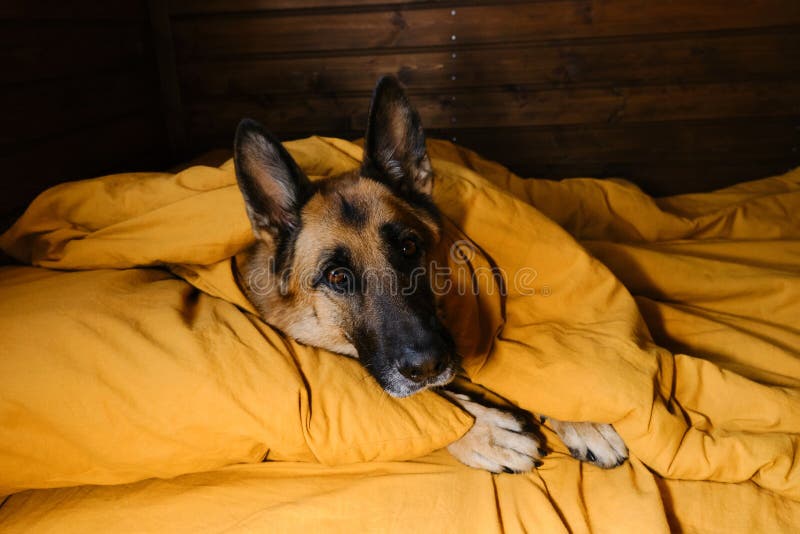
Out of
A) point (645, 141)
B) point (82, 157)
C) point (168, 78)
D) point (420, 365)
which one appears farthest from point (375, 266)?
point (645, 141)

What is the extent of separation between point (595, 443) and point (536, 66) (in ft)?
8.33

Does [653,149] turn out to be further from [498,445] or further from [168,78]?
[168,78]

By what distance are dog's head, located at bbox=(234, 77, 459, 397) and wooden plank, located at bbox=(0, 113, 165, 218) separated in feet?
3.50

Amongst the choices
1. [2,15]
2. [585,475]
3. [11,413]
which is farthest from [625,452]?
[2,15]

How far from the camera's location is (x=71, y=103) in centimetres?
261

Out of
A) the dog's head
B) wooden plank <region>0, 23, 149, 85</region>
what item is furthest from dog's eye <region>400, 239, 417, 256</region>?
wooden plank <region>0, 23, 149, 85</region>

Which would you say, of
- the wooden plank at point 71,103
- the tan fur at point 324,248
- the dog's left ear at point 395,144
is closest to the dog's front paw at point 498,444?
the tan fur at point 324,248

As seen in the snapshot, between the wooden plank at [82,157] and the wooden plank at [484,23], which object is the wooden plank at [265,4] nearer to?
the wooden plank at [484,23]

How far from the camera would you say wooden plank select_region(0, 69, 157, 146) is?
223 centimetres

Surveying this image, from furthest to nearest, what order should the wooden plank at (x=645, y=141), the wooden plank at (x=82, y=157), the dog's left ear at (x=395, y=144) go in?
the wooden plank at (x=645, y=141) → the wooden plank at (x=82, y=157) → the dog's left ear at (x=395, y=144)

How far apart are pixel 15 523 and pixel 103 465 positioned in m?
0.32

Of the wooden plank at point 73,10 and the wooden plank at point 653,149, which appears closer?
the wooden plank at point 73,10

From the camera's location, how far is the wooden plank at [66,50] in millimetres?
2234

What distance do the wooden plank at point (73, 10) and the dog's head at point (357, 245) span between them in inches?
56.6
